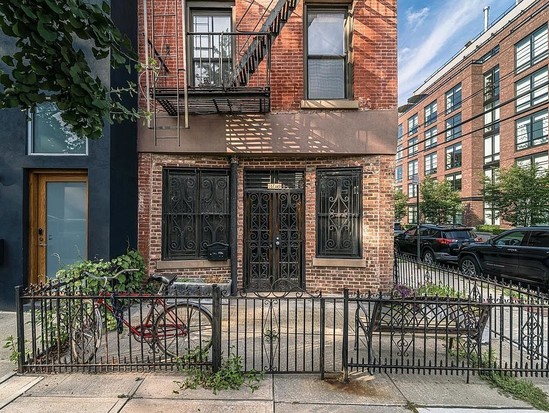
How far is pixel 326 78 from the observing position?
6934mm

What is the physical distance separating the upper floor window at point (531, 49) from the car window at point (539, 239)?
23191 millimetres

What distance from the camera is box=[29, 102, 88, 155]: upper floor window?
5633 millimetres

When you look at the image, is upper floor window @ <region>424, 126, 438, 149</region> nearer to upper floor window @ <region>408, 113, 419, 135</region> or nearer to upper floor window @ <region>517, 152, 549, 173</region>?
upper floor window @ <region>408, 113, 419, 135</region>

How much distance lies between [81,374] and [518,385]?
470 cm

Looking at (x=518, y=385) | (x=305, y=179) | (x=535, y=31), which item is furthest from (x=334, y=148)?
(x=535, y=31)

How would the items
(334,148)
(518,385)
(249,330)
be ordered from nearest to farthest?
(518,385), (249,330), (334,148)

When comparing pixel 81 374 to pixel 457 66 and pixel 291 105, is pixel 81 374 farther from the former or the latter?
pixel 457 66

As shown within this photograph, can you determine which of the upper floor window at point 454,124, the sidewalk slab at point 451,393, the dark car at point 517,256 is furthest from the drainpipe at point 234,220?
the upper floor window at point 454,124

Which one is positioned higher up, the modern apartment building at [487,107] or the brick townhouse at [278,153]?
the modern apartment building at [487,107]

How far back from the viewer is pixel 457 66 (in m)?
33.6

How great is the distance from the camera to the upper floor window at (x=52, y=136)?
5.63 metres

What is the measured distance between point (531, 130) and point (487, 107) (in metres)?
7.17

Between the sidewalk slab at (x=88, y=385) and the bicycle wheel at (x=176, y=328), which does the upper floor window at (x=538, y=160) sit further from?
the sidewalk slab at (x=88, y=385)

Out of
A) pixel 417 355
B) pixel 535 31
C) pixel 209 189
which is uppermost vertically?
pixel 535 31
